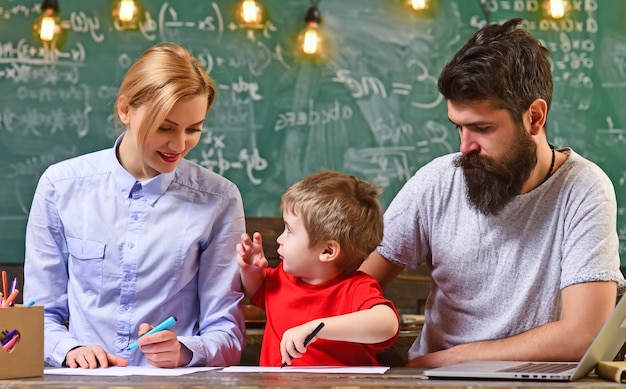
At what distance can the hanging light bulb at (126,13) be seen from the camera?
4602 mm

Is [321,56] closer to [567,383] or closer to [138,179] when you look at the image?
[138,179]

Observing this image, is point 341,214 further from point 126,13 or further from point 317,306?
point 126,13

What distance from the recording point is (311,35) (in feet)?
15.2

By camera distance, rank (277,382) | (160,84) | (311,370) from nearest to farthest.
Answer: (277,382) → (311,370) → (160,84)

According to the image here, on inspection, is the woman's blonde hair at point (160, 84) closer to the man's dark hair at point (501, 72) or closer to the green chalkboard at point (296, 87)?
the man's dark hair at point (501, 72)

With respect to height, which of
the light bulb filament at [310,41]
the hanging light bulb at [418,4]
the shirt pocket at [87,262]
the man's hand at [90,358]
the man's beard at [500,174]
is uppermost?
the hanging light bulb at [418,4]

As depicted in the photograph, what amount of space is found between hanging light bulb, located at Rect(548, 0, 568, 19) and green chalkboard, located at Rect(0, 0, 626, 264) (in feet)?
0.12

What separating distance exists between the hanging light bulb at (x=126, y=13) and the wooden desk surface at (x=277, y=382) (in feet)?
10.8

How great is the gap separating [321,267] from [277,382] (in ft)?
1.99

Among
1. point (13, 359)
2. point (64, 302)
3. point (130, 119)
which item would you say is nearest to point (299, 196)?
point (130, 119)

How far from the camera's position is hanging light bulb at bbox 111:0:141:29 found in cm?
460

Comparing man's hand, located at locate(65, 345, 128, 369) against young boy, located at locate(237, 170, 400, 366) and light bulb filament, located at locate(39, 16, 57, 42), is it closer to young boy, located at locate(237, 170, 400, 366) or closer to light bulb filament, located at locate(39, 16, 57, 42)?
young boy, located at locate(237, 170, 400, 366)

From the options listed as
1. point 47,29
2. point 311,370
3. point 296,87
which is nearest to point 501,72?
point 311,370

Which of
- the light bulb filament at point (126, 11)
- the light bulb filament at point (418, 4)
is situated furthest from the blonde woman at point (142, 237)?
the light bulb filament at point (418, 4)
